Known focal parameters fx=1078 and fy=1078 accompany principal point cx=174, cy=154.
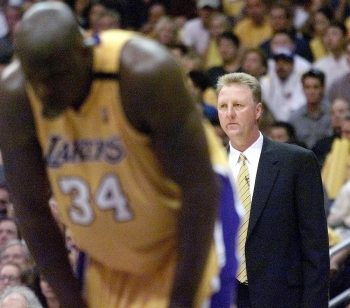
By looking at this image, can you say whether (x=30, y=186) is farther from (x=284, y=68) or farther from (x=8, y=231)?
(x=284, y=68)

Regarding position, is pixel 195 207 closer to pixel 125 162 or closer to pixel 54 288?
pixel 125 162

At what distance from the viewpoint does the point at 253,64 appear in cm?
1098

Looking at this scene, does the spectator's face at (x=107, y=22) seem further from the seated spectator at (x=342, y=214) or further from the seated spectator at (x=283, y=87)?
the seated spectator at (x=342, y=214)

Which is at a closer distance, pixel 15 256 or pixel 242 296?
pixel 242 296

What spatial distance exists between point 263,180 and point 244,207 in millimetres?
161

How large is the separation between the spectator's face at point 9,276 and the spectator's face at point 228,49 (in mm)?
4757

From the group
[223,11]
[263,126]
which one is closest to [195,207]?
[263,126]

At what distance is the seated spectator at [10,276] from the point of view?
7379 millimetres

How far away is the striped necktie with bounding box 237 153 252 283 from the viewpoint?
5.21 metres

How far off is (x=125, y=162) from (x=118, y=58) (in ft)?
0.93

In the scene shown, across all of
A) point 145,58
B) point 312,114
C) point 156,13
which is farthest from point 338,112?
point 145,58

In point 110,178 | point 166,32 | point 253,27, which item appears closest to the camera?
point 110,178

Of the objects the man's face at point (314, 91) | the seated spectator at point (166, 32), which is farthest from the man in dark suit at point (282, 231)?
the seated spectator at point (166, 32)

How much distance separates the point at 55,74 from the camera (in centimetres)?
271
